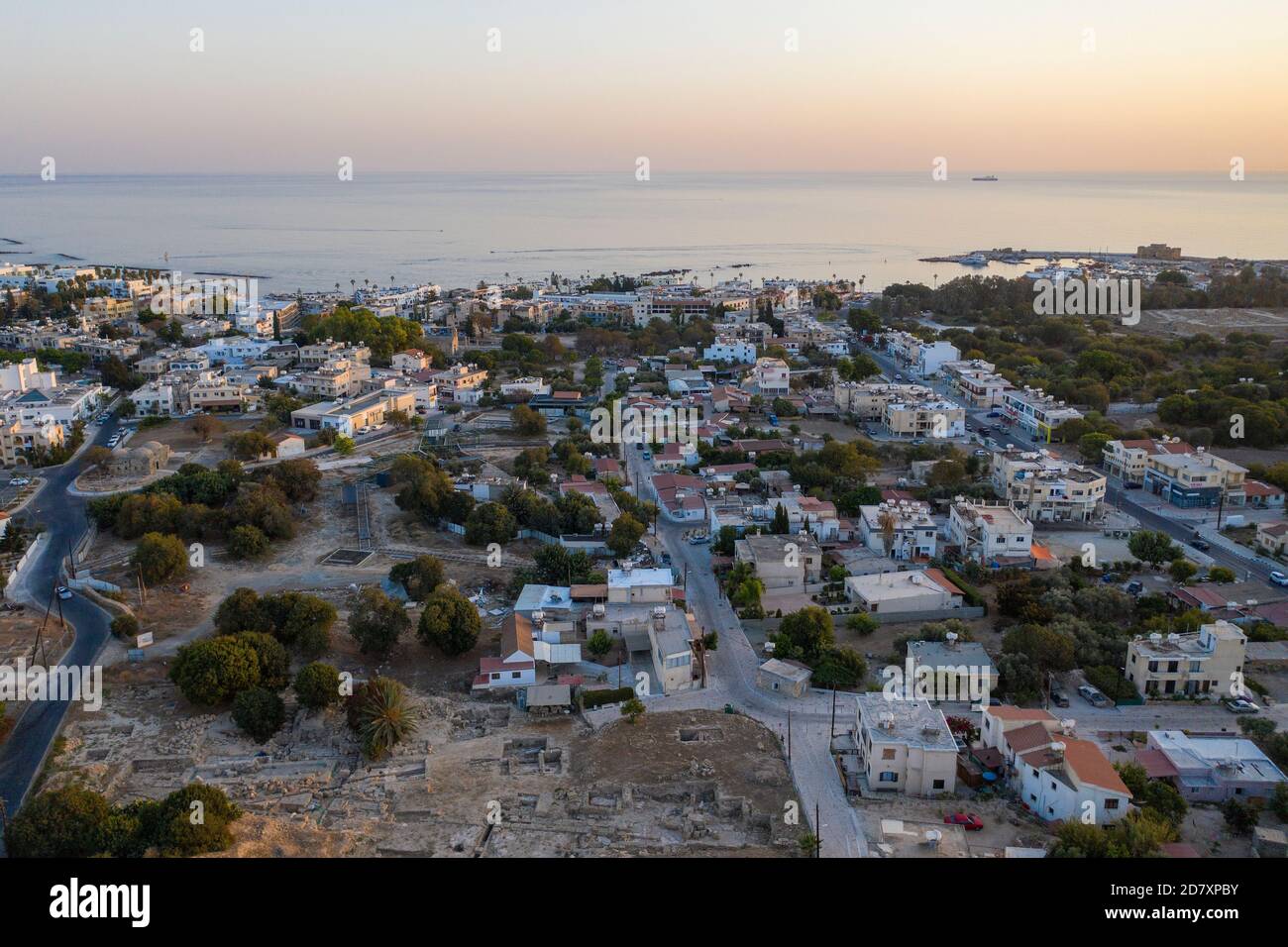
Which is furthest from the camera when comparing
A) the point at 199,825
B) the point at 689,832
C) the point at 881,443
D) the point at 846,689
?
the point at 881,443

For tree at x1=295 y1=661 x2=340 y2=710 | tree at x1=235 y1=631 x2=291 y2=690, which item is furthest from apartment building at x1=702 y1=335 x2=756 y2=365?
tree at x1=295 y1=661 x2=340 y2=710

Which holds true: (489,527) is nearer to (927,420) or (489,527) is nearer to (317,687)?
(317,687)

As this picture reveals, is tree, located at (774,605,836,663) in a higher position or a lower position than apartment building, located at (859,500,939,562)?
lower

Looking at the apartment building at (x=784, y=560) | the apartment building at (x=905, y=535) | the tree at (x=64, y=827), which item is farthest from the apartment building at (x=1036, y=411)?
the tree at (x=64, y=827)

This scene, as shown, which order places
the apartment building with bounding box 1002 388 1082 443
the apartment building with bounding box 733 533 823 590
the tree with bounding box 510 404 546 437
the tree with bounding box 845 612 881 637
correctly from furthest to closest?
the tree with bounding box 510 404 546 437, the apartment building with bounding box 1002 388 1082 443, the apartment building with bounding box 733 533 823 590, the tree with bounding box 845 612 881 637

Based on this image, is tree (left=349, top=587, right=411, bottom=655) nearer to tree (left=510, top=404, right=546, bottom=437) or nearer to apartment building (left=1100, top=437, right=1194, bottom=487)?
tree (left=510, top=404, right=546, bottom=437)

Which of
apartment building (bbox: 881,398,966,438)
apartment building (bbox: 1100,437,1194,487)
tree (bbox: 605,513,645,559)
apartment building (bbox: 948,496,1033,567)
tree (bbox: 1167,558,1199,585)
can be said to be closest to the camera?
tree (bbox: 1167,558,1199,585)
